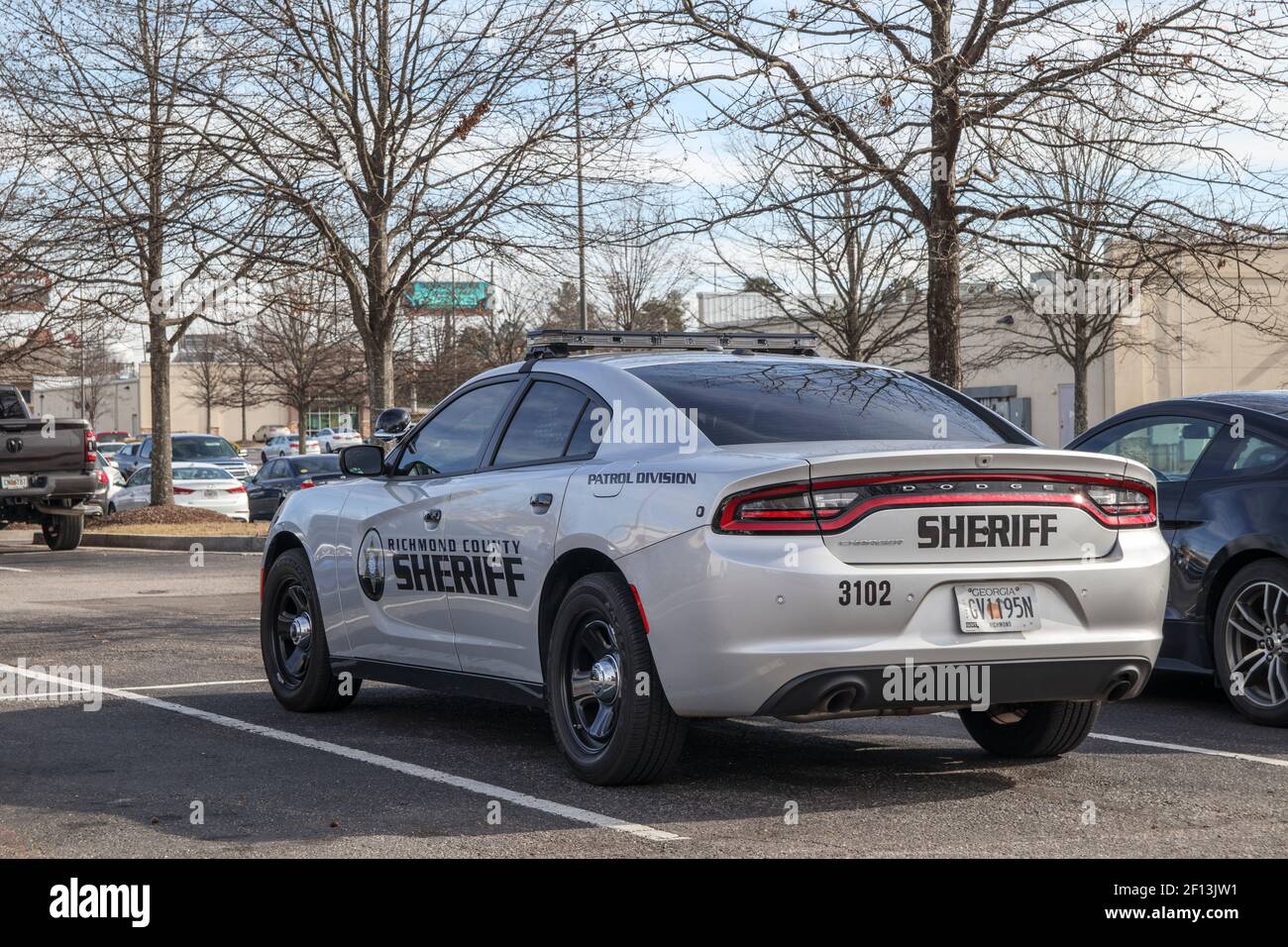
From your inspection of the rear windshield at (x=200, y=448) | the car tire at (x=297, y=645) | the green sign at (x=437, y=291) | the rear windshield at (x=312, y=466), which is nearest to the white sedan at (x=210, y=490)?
the rear windshield at (x=312, y=466)

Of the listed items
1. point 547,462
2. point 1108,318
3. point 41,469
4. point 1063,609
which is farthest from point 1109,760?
point 1108,318

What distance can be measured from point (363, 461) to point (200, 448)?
114 feet

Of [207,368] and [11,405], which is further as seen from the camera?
[207,368]

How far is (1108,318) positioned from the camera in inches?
1379

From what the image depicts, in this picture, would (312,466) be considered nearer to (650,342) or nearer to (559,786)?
(650,342)

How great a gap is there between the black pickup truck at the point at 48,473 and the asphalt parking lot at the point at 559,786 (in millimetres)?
12669

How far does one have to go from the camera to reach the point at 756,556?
5.44 metres

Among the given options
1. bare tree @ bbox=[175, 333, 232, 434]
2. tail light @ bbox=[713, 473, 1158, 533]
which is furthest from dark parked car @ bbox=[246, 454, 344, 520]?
bare tree @ bbox=[175, 333, 232, 434]

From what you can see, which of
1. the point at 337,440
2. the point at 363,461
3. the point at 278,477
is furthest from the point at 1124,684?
the point at 337,440

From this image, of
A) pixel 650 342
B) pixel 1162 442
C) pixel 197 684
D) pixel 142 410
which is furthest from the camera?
pixel 142 410

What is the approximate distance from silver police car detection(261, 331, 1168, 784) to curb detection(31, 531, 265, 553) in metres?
15.4

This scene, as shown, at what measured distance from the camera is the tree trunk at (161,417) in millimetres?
25672

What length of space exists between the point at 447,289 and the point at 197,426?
9748 centimetres

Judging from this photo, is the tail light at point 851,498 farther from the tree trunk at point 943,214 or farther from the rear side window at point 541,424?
the tree trunk at point 943,214
